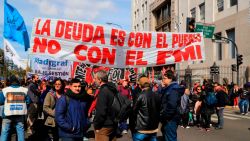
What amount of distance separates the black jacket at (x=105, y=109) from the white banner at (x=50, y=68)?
5103 millimetres

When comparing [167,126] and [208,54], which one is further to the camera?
[208,54]

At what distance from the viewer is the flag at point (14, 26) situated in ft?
38.6

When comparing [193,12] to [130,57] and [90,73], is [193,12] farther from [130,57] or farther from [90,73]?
[130,57]

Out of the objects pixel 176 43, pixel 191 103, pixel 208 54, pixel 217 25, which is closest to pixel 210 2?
pixel 217 25

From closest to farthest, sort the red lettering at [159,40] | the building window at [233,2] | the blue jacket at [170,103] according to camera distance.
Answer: the blue jacket at [170,103], the red lettering at [159,40], the building window at [233,2]

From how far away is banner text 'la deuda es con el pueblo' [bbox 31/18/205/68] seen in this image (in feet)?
28.5

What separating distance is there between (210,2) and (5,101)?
28.9 m

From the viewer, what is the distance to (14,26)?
38.9 ft

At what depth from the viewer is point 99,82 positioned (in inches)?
221

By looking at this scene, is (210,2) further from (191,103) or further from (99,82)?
(99,82)

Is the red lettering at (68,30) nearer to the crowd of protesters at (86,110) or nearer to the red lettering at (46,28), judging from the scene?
the red lettering at (46,28)

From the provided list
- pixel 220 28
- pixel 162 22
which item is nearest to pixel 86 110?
pixel 220 28

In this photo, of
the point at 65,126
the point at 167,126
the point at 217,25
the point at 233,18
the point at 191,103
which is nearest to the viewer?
the point at 65,126

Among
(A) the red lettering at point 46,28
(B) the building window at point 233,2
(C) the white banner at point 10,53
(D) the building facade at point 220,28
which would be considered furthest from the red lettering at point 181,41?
(B) the building window at point 233,2
